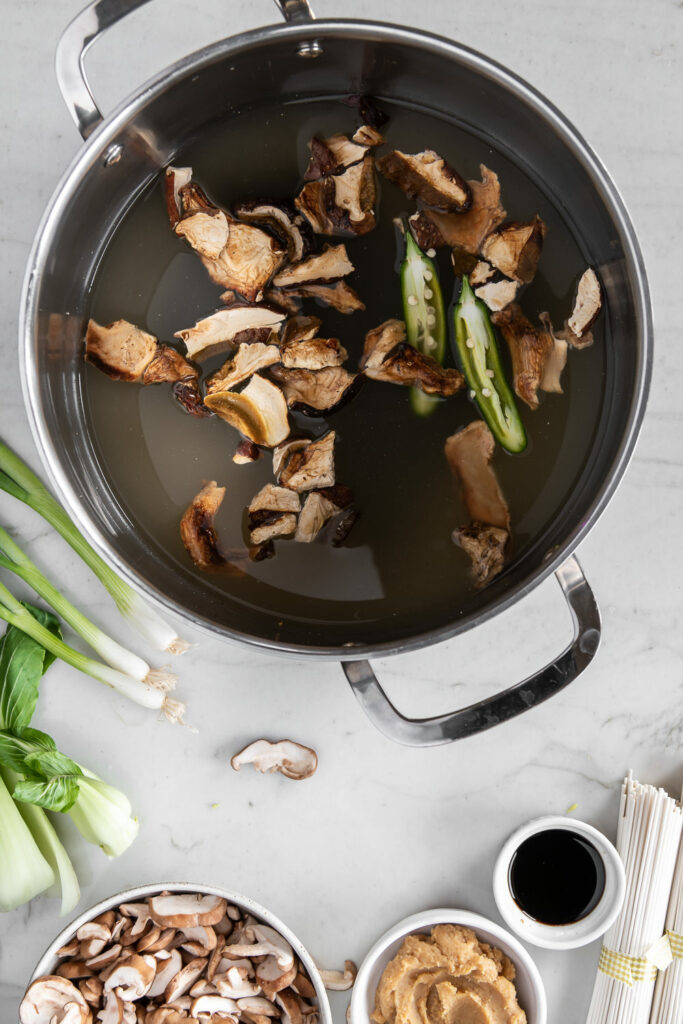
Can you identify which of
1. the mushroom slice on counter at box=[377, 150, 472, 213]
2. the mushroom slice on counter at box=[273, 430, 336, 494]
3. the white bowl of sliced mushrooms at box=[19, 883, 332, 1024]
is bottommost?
the white bowl of sliced mushrooms at box=[19, 883, 332, 1024]

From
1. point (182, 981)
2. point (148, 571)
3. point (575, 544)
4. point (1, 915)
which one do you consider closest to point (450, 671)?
point (575, 544)

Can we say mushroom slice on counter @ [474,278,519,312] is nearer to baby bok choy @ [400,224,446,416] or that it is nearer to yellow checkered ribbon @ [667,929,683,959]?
baby bok choy @ [400,224,446,416]

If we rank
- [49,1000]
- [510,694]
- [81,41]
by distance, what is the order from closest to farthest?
[81,41] → [510,694] → [49,1000]

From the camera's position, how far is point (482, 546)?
106cm

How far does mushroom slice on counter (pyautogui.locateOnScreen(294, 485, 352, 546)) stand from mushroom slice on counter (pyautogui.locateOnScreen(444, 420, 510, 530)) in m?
0.14

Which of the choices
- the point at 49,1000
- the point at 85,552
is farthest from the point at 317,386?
the point at 49,1000

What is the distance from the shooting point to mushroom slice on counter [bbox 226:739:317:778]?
117 cm

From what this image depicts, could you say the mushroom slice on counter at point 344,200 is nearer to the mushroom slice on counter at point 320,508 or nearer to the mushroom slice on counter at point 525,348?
the mushroom slice on counter at point 525,348

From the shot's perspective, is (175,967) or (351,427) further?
(175,967)

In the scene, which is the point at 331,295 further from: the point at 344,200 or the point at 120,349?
the point at 120,349

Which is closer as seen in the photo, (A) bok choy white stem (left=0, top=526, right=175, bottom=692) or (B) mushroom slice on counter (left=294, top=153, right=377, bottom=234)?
(B) mushroom slice on counter (left=294, top=153, right=377, bottom=234)

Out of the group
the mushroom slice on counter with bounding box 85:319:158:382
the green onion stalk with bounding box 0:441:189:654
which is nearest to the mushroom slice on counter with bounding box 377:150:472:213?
the mushroom slice on counter with bounding box 85:319:158:382

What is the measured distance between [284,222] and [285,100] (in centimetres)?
15

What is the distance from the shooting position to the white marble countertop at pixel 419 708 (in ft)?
3.77
